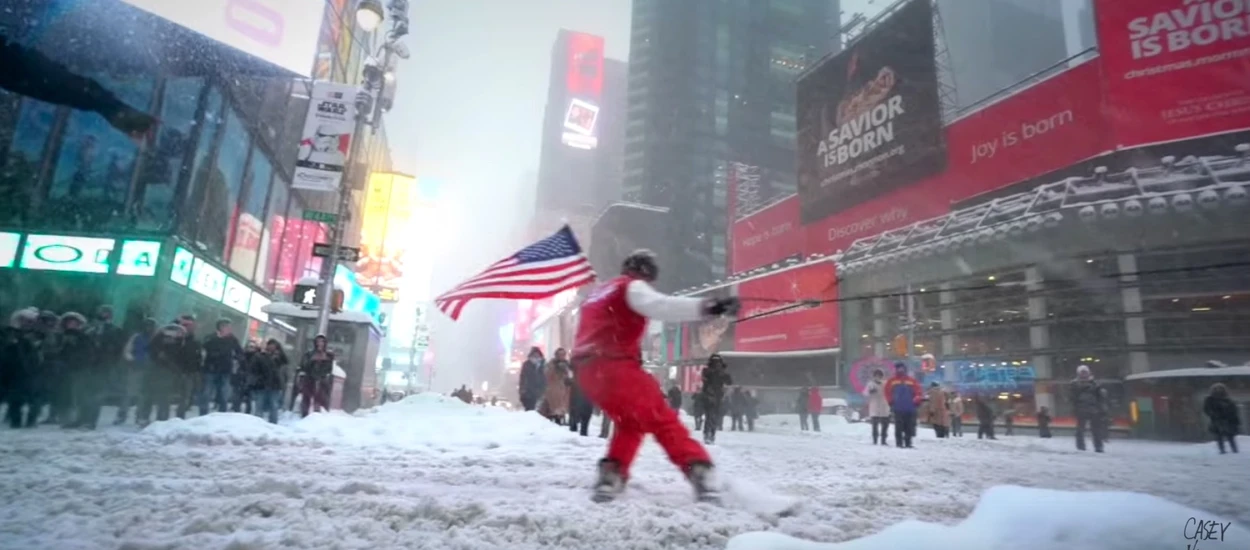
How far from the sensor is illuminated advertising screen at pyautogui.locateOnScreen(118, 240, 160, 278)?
1383 cm

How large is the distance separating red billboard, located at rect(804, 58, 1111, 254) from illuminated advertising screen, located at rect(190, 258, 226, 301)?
32.7m

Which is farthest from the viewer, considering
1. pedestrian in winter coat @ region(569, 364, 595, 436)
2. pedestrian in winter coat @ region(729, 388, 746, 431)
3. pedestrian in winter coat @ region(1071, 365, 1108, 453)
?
pedestrian in winter coat @ region(729, 388, 746, 431)

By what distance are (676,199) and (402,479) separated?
273 feet

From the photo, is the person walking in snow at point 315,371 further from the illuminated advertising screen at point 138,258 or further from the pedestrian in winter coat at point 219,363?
the illuminated advertising screen at point 138,258

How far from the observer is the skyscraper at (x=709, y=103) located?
85750 mm

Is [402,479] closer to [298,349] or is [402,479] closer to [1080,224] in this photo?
[298,349]

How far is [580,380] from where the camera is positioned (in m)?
3.70

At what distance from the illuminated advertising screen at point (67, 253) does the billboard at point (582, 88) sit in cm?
12407

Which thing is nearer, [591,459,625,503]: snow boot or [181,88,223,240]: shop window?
[591,459,625,503]: snow boot

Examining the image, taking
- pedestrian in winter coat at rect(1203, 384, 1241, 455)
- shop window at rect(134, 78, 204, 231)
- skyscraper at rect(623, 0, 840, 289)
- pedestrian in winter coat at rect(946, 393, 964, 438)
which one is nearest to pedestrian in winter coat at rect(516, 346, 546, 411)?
shop window at rect(134, 78, 204, 231)

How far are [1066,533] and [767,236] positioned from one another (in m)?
46.5

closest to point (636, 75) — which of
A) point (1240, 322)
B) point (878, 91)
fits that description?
point (878, 91)

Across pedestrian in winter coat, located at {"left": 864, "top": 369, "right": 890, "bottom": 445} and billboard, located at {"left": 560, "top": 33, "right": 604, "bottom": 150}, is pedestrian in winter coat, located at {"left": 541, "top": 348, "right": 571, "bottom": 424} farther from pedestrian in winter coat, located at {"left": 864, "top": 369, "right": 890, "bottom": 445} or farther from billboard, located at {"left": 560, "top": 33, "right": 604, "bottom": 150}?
billboard, located at {"left": 560, "top": 33, "right": 604, "bottom": 150}

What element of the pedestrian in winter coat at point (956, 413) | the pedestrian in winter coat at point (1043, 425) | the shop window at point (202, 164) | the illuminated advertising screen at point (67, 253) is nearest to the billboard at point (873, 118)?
the pedestrian in winter coat at point (956, 413)
